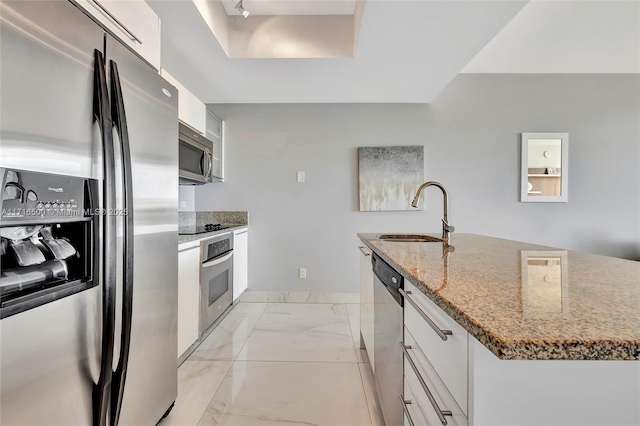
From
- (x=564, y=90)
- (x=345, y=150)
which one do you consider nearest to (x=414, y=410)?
(x=345, y=150)

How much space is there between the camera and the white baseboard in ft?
11.0

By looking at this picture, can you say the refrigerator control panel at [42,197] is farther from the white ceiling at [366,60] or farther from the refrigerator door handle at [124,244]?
the white ceiling at [366,60]

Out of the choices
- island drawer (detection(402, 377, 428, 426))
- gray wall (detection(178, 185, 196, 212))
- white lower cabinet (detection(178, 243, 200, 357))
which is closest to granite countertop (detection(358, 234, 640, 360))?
island drawer (detection(402, 377, 428, 426))

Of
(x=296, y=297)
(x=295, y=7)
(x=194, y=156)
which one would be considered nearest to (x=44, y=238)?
(x=194, y=156)

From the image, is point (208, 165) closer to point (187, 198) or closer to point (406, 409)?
point (187, 198)

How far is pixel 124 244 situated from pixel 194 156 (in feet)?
5.26

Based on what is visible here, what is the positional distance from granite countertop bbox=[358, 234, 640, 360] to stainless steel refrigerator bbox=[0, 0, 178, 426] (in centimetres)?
101

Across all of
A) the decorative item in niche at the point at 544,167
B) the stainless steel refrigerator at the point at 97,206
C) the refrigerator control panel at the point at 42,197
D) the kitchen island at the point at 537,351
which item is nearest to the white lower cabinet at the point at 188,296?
the stainless steel refrigerator at the point at 97,206

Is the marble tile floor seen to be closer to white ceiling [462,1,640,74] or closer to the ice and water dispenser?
the ice and water dispenser

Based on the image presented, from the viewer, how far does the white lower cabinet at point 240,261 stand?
2957 millimetres

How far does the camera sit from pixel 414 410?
0.87 metres

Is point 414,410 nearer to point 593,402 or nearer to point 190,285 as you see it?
point 593,402

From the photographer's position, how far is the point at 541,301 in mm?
573

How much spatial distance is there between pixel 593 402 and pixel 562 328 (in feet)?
0.44
